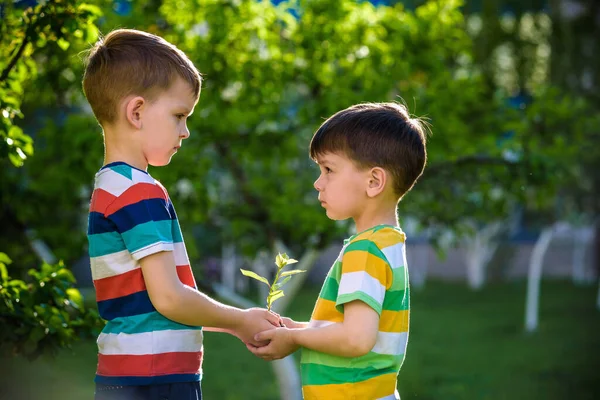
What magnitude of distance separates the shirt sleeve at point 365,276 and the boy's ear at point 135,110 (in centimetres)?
61

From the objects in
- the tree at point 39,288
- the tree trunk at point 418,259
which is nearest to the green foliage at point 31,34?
the tree at point 39,288

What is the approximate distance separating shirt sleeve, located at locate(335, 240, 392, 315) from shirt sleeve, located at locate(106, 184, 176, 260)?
1.42 ft

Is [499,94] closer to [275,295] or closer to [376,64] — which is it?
[376,64]

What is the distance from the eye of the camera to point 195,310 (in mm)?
2082

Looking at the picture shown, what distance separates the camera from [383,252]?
84.3 inches

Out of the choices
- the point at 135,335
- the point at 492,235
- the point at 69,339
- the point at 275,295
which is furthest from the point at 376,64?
the point at 492,235

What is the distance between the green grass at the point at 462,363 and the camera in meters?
9.87

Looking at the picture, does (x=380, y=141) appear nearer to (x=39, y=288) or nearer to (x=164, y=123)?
(x=164, y=123)

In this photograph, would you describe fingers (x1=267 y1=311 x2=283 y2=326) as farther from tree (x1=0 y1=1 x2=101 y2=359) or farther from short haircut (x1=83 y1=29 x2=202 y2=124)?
tree (x1=0 y1=1 x2=101 y2=359)

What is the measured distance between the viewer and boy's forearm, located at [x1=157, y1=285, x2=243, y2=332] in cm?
204

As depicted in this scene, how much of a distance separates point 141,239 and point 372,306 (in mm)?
575

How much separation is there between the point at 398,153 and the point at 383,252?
266mm

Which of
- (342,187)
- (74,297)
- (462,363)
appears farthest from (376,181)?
(462,363)

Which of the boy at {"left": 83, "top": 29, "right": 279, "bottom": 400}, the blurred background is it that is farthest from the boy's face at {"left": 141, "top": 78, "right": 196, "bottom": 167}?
the blurred background
